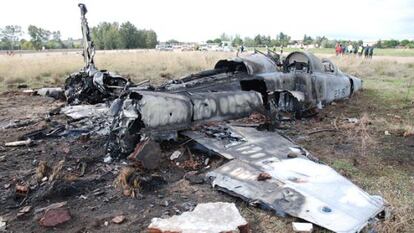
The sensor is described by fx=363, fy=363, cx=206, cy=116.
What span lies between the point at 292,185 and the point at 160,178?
6.75ft

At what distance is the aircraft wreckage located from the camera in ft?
15.3

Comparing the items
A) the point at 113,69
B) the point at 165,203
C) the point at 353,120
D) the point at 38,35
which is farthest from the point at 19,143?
the point at 38,35

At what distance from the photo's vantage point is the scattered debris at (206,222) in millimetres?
3943

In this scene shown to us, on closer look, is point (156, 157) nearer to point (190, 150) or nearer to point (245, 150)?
point (190, 150)

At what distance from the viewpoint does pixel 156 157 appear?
20.1ft

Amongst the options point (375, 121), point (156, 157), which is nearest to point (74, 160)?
point (156, 157)

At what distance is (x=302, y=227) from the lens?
4242mm

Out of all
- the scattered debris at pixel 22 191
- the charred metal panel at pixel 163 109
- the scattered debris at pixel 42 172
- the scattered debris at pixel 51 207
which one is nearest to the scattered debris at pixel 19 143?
the scattered debris at pixel 42 172

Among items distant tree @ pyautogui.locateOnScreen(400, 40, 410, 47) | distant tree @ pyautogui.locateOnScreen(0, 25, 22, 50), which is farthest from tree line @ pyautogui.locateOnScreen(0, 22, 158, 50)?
distant tree @ pyautogui.locateOnScreen(400, 40, 410, 47)

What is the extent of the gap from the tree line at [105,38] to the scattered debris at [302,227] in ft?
235

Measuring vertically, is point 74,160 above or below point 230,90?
below

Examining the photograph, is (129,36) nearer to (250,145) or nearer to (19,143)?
(19,143)

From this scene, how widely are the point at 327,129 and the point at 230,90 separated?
8.76ft

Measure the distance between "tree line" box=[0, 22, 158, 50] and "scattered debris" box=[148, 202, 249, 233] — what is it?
7128cm
